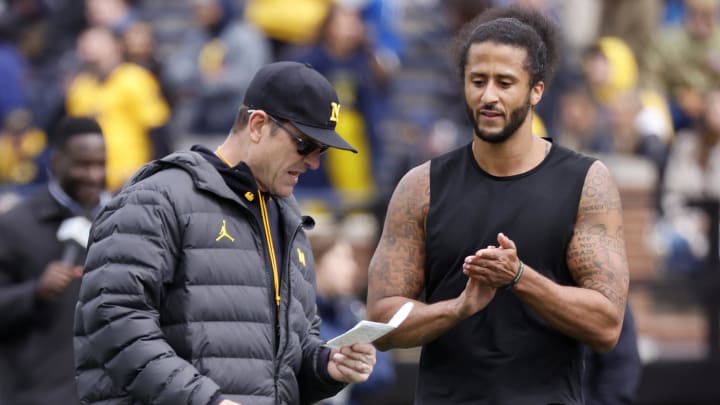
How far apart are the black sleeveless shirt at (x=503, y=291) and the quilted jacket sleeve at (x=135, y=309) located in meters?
1.05

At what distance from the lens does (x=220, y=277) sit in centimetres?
529

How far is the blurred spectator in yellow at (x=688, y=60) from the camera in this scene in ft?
47.8

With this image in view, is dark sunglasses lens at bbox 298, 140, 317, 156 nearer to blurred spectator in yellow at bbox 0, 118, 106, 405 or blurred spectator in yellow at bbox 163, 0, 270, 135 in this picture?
blurred spectator in yellow at bbox 0, 118, 106, 405

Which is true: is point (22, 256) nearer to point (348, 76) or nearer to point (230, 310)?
point (230, 310)

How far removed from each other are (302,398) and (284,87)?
1.17 m

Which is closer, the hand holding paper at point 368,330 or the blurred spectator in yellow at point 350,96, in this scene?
the hand holding paper at point 368,330

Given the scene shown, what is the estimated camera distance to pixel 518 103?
566 cm

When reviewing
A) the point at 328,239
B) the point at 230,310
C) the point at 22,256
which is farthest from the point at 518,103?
the point at 328,239

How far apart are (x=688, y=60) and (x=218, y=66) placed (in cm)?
456

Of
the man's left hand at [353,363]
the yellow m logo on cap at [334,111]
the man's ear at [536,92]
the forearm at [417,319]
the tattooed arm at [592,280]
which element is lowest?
the man's left hand at [353,363]

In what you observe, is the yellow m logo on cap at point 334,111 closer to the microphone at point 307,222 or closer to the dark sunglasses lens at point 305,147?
the dark sunglasses lens at point 305,147

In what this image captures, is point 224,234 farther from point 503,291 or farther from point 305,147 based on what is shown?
point 503,291

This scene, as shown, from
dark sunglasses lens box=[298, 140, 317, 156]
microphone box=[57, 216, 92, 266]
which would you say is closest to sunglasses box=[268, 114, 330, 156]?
dark sunglasses lens box=[298, 140, 317, 156]

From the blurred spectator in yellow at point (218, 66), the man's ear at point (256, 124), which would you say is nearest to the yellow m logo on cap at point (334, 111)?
the man's ear at point (256, 124)
